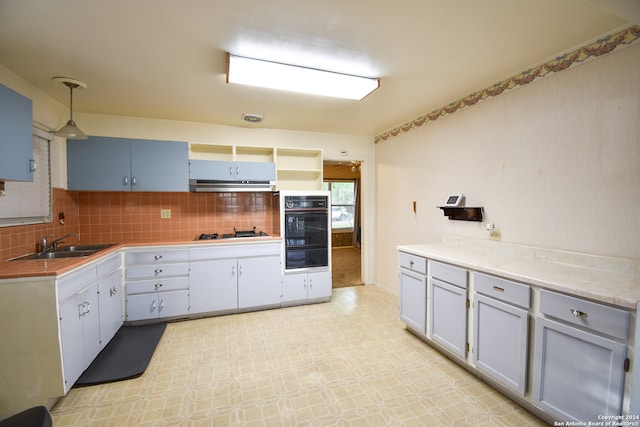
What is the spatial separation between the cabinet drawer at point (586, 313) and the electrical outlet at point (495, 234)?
0.91 m

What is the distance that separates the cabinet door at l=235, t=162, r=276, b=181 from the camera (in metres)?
3.45

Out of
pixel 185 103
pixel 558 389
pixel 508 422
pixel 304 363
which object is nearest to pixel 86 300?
pixel 304 363

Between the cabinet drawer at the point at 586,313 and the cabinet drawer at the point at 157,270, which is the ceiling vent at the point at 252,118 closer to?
the cabinet drawer at the point at 157,270

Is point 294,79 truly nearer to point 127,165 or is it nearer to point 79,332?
point 127,165

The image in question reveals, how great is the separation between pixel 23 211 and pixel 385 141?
413 centimetres

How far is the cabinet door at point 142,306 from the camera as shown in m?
2.89

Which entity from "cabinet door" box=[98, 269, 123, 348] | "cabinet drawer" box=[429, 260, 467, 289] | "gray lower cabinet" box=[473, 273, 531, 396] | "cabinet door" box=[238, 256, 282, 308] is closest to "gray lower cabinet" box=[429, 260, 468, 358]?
"cabinet drawer" box=[429, 260, 467, 289]

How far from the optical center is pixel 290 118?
11.0 feet

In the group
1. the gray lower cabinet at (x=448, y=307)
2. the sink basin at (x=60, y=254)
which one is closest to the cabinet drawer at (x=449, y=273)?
the gray lower cabinet at (x=448, y=307)

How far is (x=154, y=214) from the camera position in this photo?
3.44 m

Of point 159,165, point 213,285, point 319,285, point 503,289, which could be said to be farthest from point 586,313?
point 159,165

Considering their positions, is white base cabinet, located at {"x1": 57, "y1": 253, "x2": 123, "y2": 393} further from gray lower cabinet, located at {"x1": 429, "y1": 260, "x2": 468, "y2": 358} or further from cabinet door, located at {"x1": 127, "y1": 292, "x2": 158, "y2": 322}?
gray lower cabinet, located at {"x1": 429, "y1": 260, "x2": 468, "y2": 358}

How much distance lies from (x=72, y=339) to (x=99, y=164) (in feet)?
6.40

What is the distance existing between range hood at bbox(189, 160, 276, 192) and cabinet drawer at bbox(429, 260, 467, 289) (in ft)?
7.22
